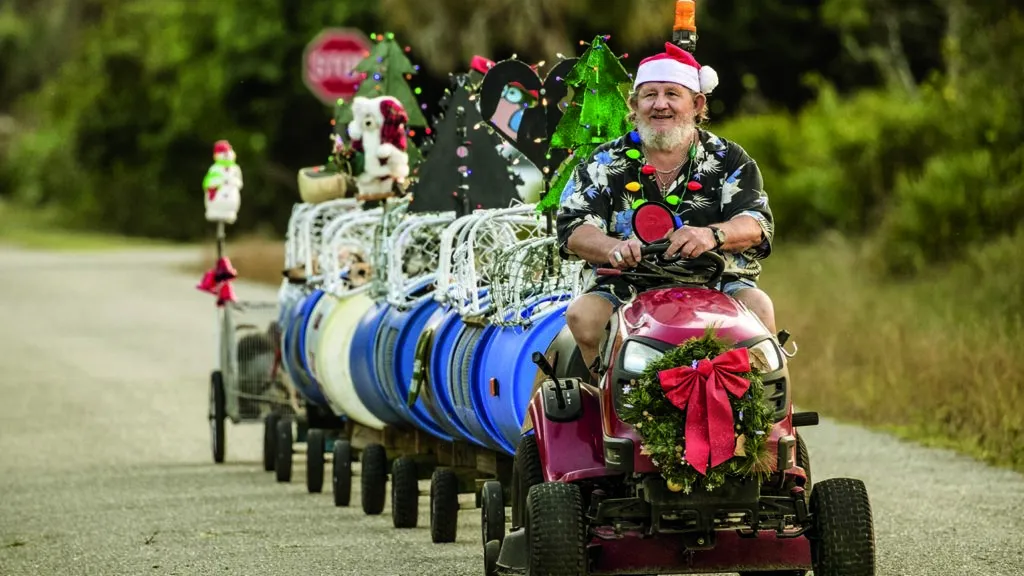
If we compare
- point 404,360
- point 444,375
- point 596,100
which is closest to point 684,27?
point 596,100

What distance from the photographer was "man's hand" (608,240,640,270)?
7273mm

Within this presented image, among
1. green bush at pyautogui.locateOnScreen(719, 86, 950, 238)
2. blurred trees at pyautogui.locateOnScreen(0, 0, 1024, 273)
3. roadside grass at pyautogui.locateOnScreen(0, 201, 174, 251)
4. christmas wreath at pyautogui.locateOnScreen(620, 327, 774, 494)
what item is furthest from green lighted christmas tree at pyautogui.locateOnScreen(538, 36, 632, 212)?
roadside grass at pyautogui.locateOnScreen(0, 201, 174, 251)

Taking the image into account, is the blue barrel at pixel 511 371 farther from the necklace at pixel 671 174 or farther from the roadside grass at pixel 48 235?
the roadside grass at pixel 48 235

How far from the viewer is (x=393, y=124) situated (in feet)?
41.6

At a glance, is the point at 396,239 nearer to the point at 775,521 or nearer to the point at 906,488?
the point at 906,488

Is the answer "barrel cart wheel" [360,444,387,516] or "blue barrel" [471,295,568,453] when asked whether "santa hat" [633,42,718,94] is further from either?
"barrel cart wheel" [360,444,387,516]

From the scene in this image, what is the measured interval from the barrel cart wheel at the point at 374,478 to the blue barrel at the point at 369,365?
0.19m

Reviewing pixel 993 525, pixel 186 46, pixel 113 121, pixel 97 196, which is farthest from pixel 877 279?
pixel 97 196

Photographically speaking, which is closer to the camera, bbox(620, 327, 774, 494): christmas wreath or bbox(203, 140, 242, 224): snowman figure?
bbox(620, 327, 774, 494): christmas wreath

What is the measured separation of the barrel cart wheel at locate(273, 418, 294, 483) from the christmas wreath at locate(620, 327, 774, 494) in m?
6.75

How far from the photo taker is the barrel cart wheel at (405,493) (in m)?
10.9

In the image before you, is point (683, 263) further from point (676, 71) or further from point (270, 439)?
point (270, 439)

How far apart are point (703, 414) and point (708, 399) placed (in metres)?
0.07

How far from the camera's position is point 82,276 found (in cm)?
3650
